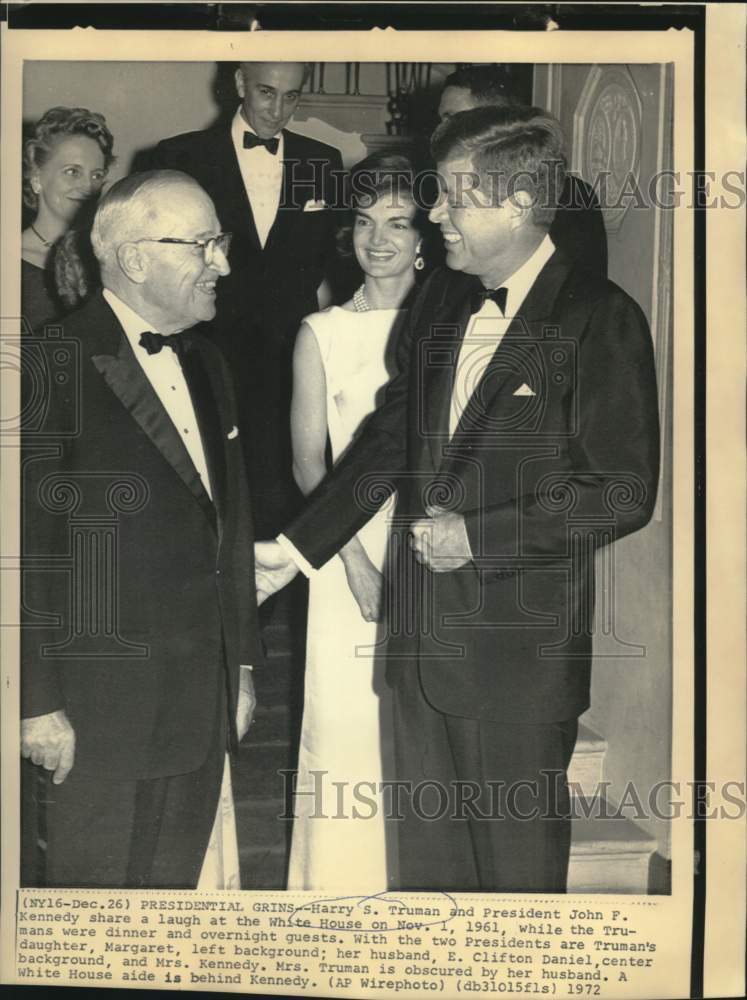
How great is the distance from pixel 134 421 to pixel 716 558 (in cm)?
136

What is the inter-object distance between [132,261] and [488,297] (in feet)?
2.66

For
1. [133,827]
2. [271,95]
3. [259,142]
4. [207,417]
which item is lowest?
[133,827]

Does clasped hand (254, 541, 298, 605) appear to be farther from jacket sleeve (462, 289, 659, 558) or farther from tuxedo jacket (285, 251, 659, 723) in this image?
jacket sleeve (462, 289, 659, 558)

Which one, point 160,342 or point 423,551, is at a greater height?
point 160,342

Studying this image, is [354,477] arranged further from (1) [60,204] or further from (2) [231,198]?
(1) [60,204]

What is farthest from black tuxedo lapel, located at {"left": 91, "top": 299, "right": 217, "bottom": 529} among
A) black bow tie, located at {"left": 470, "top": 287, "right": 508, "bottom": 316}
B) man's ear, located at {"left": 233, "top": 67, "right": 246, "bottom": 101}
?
black bow tie, located at {"left": 470, "top": 287, "right": 508, "bottom": 316}

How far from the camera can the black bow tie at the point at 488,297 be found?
7.83 ft

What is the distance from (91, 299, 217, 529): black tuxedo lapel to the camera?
2.40 meters

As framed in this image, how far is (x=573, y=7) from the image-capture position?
2449 mm

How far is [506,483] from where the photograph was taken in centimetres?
238

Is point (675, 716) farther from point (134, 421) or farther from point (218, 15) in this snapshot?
point (218, 15)

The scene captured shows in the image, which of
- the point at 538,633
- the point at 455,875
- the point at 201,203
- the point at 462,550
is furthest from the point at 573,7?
the point at 455,875

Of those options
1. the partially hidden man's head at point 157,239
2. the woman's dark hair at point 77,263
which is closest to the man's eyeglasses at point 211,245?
the partially hidden man's head at point 157,239

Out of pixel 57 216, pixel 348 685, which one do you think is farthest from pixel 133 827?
pixel 57 216
